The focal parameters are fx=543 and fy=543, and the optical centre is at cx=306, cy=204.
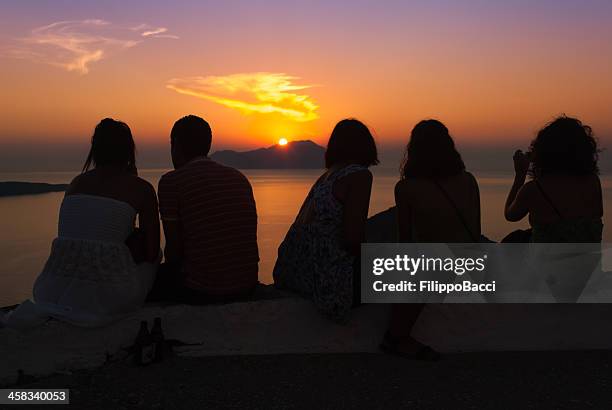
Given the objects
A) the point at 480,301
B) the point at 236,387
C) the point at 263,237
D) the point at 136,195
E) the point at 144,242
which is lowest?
the point at 263,237

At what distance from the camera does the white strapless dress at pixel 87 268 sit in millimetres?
3479

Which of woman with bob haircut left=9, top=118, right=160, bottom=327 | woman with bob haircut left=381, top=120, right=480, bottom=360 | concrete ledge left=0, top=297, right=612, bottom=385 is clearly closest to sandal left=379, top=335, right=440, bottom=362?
woman with bob haircut left=381, top=120, right=480, bottom=360

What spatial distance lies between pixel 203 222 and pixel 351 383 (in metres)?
1.42

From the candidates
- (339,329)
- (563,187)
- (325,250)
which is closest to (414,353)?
(339,329)

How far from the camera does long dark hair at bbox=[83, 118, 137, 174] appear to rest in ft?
11.6

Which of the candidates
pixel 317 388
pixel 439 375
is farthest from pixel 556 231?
pixel 317 388

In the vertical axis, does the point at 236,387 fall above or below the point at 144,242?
below

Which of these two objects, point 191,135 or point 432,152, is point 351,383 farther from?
point 191,135

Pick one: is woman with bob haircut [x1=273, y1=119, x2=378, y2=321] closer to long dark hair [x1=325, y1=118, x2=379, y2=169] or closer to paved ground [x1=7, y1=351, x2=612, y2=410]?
long dark hair [x1=325, y1=118, x2=379, y2=169]

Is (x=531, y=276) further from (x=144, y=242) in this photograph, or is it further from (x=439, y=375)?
(x=144, y=242)

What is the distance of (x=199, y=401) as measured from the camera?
9.95 feet

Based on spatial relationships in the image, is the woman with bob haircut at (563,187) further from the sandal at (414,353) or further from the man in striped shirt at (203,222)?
the man in striped shirt at (203,222)

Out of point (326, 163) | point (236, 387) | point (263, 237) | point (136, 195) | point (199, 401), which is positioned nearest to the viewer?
point (199, 401)

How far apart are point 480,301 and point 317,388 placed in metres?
1.52
